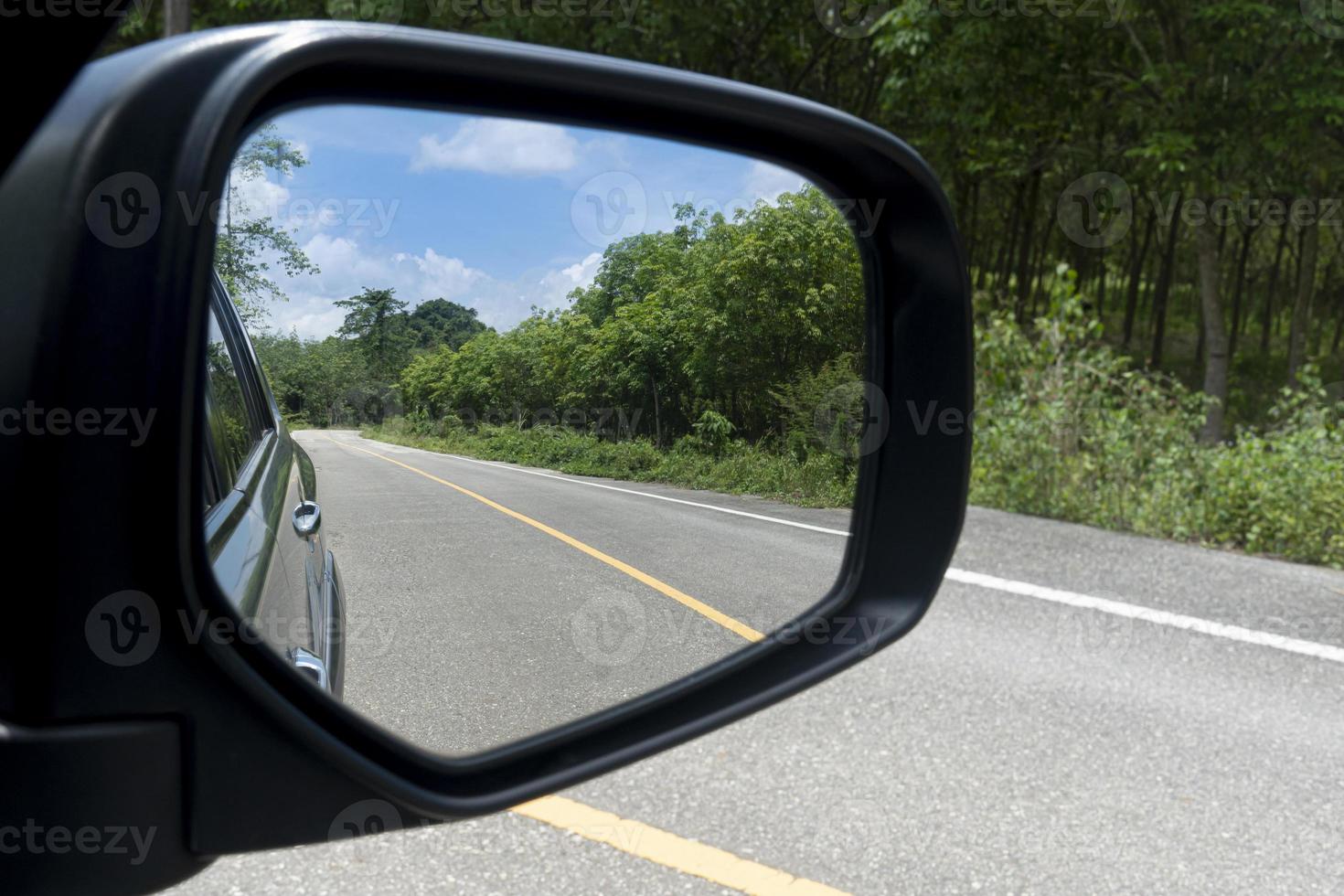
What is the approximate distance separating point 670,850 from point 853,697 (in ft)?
4.82

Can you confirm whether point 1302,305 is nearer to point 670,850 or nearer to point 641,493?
point 670,850

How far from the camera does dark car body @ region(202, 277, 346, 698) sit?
0.75 metres

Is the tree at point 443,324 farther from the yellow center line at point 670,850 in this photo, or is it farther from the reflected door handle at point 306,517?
the yellow center line at point 670,850

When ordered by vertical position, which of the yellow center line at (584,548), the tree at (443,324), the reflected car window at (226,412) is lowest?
the yellow center line at (584,548)

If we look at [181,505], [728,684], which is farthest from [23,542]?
[728,684]

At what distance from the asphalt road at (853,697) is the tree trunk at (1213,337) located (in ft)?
22.3

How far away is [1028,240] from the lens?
20.3 metres

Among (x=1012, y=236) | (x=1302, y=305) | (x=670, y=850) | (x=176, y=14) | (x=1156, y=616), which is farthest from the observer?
(x=1012, y=236)

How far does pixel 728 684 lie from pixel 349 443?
0.44 meters

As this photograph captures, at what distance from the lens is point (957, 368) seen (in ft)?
4.09

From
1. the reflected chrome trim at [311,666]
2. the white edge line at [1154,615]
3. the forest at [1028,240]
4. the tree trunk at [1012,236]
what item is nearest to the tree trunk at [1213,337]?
the forest at [1028,240]

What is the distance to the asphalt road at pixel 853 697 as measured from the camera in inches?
34.6

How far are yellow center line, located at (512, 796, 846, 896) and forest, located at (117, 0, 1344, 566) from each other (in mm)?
1973

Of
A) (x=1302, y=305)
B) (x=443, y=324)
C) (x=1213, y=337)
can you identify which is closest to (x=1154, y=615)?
(x=443, y=324)
